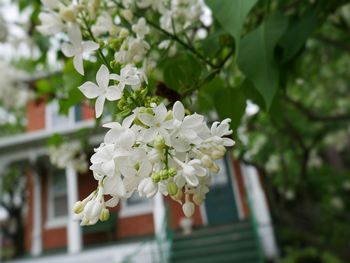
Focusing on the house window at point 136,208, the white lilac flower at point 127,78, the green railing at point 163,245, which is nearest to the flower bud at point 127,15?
the white lilac flower at point 127,78

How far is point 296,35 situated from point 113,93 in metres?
0.97

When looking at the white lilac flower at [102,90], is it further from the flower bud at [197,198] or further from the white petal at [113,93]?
the flower bud at [197,198]

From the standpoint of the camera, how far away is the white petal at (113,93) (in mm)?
792

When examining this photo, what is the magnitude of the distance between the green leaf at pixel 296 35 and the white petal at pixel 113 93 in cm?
86

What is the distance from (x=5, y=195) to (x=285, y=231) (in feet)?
47.9

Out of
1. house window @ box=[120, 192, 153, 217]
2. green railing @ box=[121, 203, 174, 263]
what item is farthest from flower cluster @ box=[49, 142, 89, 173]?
house window @ box=[120, 192, 153, 217]

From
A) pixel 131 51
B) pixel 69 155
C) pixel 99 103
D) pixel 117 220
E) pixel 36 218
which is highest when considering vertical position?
pixel 36 218

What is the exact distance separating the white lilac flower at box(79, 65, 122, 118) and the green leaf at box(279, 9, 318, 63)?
0.86 m

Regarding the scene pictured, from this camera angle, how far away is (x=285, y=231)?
11.0 metres

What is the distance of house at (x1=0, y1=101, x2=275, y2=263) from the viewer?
31.3ft

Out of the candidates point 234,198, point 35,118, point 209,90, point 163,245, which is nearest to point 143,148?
point 209,90

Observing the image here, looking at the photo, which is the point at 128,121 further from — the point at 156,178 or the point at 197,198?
the point at 197,198

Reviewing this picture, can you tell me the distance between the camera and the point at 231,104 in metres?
1.25

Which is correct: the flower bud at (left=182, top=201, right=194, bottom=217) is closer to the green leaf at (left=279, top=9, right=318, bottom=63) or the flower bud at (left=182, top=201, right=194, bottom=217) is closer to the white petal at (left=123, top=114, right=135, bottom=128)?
the white petal at (left=123, top=114, right=135, bottom=128)
